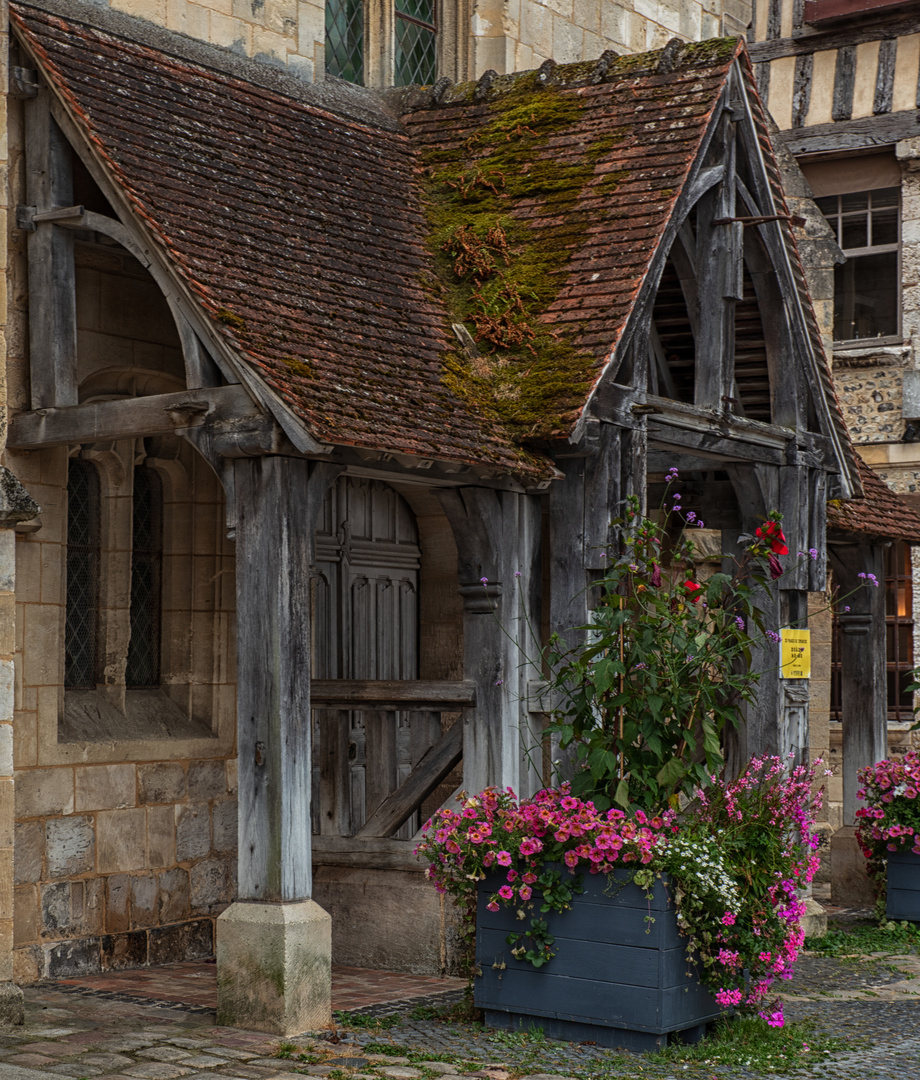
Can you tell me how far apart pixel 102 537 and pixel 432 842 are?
107 inches

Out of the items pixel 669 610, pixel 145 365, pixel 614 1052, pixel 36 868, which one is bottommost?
pixel 614 1052

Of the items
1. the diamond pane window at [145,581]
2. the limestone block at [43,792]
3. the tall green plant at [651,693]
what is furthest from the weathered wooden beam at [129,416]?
the tall green plant at [651,693]

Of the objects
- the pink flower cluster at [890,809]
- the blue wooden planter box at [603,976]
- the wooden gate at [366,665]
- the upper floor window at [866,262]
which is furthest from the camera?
the upper floor window at [866,262]

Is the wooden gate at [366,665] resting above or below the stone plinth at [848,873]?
above

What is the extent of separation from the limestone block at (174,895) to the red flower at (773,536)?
3540mm

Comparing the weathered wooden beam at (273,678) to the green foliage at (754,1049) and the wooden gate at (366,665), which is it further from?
the green foliage at (754,1049)

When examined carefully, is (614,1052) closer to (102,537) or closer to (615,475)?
(615,475)

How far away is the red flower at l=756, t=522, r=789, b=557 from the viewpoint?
6750mm

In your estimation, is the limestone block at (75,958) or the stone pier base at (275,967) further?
the limestone block at (75,958)

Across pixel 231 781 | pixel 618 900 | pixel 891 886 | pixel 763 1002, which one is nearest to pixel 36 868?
pixel 231 781

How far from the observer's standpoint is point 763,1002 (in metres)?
6.84

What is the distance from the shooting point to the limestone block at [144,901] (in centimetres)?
793

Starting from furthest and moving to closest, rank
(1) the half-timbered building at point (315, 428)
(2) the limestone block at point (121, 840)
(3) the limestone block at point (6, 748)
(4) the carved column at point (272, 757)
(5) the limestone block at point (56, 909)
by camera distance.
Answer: (2) the limestone block at point (121, 840)
(5) the limestone block at point (56, 909)
(1) the half-timbered building at point (315, 428)
(3) the limestone block at point (6, 748)
(4) the carved column at point (272, 757)

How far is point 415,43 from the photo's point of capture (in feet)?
34.5
